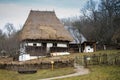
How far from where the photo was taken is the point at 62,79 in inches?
1058

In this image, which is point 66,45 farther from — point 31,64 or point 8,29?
point 8,29

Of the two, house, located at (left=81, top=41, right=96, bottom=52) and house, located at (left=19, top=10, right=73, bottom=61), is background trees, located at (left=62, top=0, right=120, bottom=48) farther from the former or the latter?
house, located at (left=19, top=10, right=73, bottom=61)

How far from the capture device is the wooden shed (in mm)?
56844

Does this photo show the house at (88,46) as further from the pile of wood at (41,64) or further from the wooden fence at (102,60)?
the pile of wood at (41,64)

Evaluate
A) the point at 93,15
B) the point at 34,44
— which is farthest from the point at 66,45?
the point at 93,15

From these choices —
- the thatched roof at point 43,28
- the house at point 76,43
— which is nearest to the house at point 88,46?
the house at point 76,43

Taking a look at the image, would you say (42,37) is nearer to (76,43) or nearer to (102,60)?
(76,43)

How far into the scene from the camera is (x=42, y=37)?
56656 mm

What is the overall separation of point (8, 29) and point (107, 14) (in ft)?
168

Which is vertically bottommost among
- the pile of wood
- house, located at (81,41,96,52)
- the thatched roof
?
the pile of wood

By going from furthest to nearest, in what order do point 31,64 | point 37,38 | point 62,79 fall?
point 37,38 < point 31,64 < point 62,79

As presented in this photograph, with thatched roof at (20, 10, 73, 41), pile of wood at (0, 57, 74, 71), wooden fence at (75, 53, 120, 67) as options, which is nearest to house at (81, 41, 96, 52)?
thatched roof at (20, 10, 73, 41)

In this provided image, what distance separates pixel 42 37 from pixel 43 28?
2.47 metres

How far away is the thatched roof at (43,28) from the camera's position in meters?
56.9
